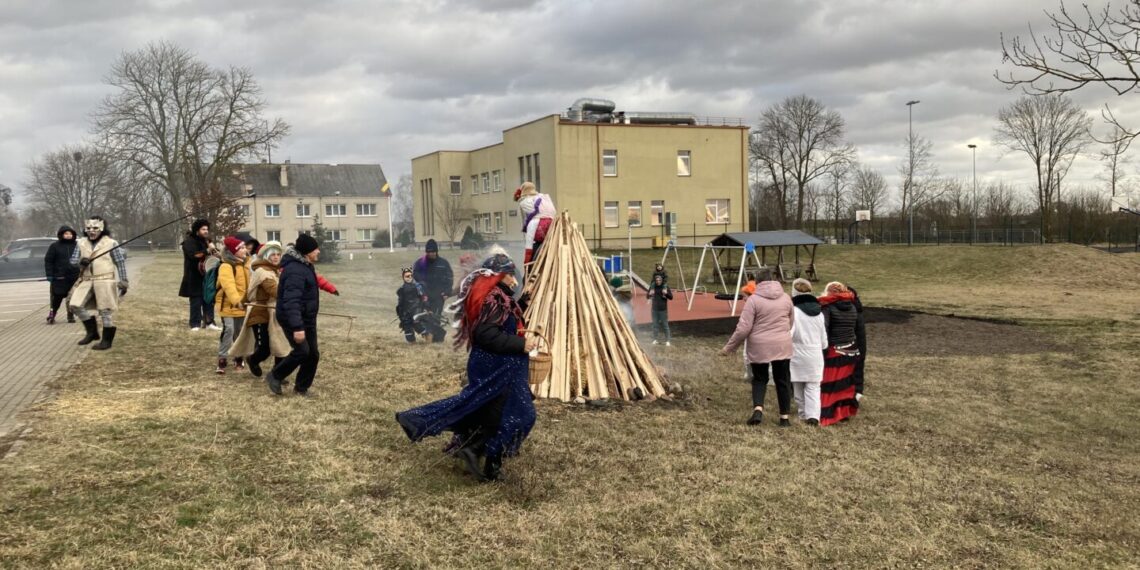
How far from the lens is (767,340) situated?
25.5 feet

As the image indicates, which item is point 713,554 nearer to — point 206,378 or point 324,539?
point 324,539

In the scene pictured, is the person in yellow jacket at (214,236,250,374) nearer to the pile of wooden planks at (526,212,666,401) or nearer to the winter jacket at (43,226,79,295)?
the pile of wooden planks at (526,212,666,401)

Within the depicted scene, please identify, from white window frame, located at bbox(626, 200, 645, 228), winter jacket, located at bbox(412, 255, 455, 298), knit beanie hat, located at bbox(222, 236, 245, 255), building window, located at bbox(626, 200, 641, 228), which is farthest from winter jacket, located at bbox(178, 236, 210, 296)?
building window, located at bbox(626, 200, 641, 228)

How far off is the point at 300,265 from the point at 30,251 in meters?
25.4

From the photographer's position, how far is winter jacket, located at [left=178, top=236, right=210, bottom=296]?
1110 cm

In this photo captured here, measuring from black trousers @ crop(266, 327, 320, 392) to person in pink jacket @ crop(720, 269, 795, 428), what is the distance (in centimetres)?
400

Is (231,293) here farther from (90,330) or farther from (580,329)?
(580,329)

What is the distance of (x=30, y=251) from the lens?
27.2 meters

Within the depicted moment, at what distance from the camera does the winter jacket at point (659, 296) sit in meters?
13.7

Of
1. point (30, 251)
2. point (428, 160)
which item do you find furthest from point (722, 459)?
point (428, 160)

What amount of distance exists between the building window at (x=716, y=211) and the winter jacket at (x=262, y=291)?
129ft

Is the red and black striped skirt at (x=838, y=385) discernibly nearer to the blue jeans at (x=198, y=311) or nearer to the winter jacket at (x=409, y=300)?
the winter jacket at (x=409, y=300)

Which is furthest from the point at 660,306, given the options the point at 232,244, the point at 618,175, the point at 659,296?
the point at 618,175

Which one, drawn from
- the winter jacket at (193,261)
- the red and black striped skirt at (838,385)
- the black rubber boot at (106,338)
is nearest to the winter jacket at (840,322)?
the red and black striped skirt at (838,385)
